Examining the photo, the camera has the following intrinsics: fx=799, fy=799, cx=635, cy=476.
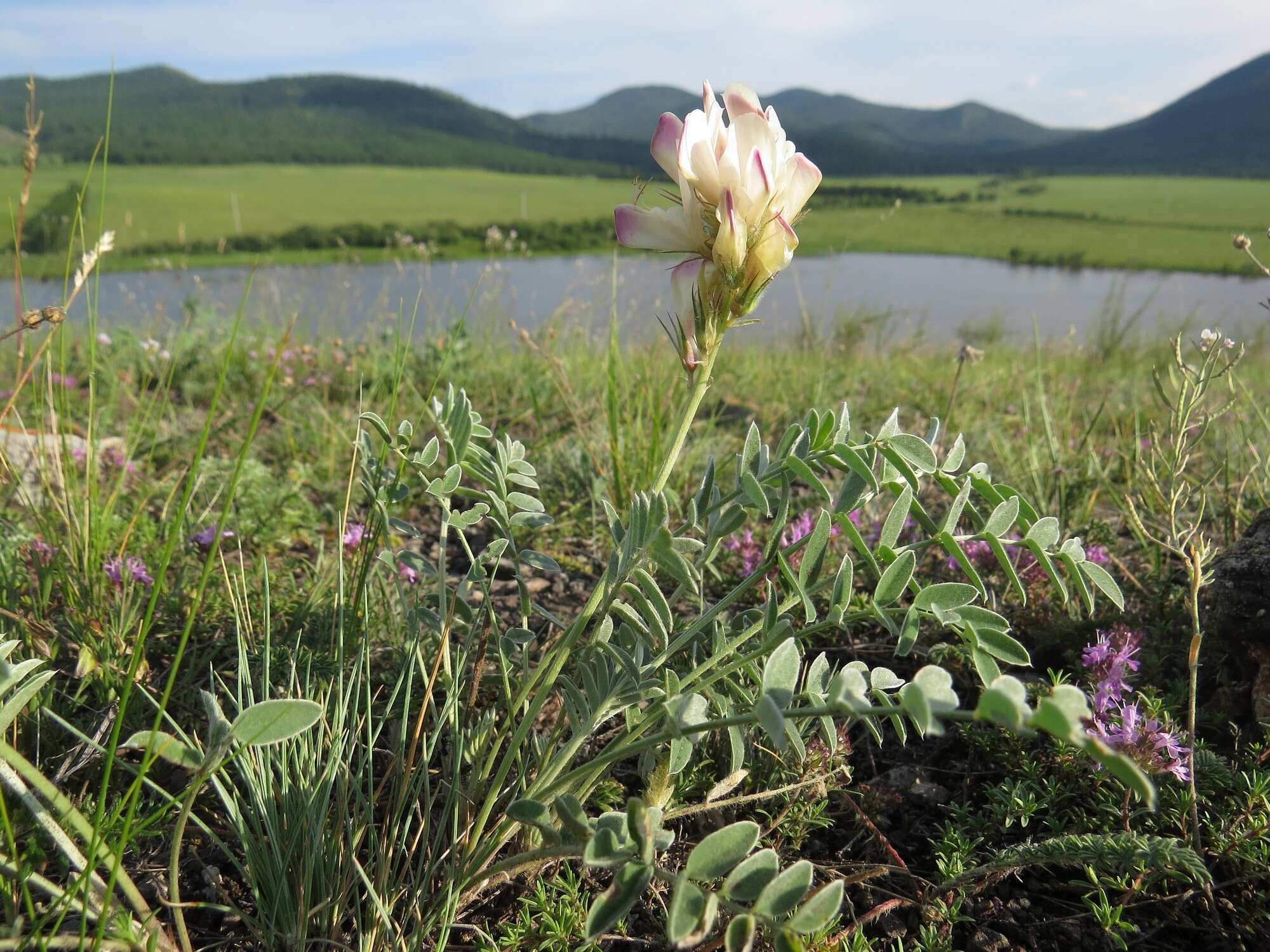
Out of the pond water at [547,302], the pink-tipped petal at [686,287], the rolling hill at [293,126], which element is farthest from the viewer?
the rolling hill at [293,126]

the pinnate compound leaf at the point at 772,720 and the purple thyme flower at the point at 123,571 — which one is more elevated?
the pinnate compound leaf at the point at 772,720

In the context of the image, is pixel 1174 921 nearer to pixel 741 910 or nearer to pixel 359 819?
pixel 741 910

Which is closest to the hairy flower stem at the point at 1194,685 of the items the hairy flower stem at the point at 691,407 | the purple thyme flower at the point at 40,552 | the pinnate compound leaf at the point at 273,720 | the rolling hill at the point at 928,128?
the hairy flower stem at the point at 691,407

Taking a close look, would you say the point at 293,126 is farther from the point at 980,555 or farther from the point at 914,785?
the point at 914,785

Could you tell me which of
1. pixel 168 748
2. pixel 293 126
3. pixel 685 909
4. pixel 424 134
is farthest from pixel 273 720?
pixel 424 134

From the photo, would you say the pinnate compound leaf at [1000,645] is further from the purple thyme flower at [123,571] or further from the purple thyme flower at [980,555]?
the purple thyme flower at [123,571]

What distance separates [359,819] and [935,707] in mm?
845

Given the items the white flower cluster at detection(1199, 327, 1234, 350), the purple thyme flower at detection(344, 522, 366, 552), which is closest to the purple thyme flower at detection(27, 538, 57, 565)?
the purple thyme flower at detection(344, 522, 366, 552)

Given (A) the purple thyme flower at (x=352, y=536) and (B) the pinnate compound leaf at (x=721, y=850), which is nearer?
(B) the pinnate compound leaf at (x=721, y=850)

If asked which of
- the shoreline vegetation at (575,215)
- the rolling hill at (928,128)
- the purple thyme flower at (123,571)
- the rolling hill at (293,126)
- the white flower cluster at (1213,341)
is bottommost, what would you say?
the purple thyme flower at (123,571)

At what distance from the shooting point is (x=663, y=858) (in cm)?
132

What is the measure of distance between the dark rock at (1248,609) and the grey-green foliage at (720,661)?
0.67 m

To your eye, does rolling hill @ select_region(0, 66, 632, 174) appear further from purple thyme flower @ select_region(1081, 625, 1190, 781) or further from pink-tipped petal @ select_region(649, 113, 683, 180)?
purple thyme flower @ select_region(1081, 625, 1190, 781)

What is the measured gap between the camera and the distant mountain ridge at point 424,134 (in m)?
79.1
